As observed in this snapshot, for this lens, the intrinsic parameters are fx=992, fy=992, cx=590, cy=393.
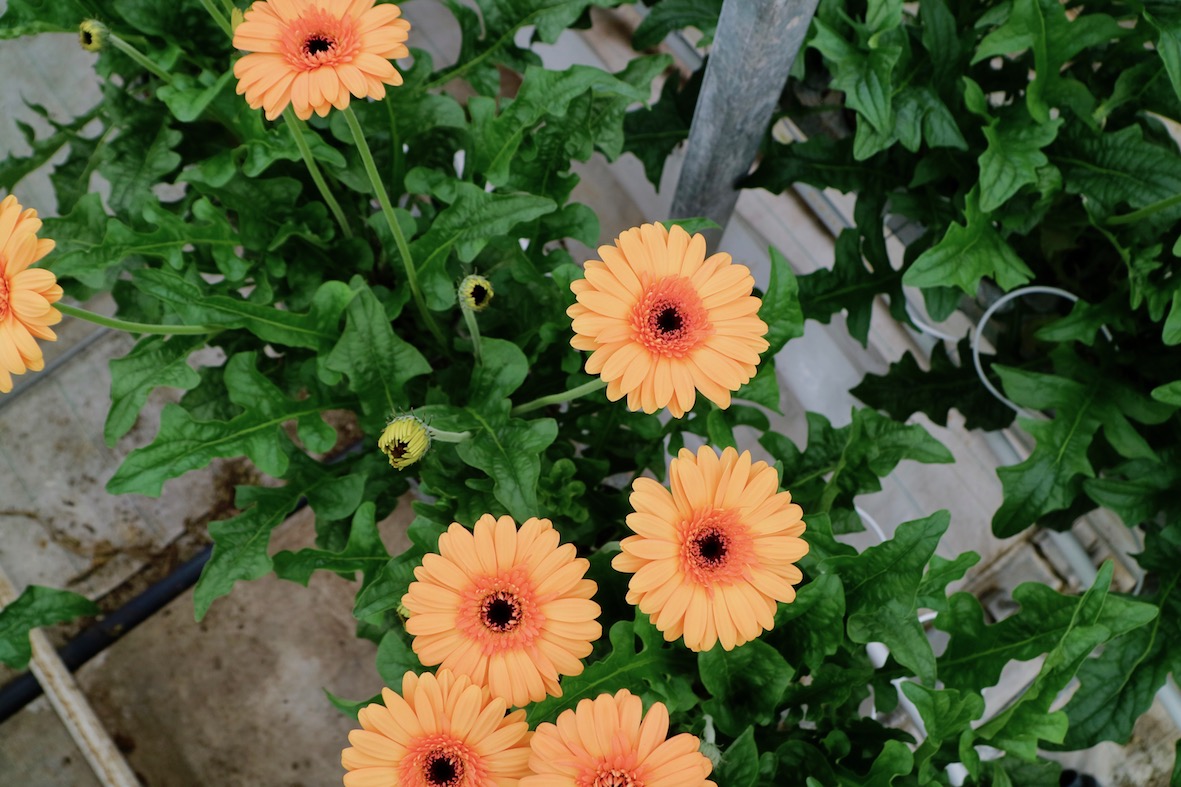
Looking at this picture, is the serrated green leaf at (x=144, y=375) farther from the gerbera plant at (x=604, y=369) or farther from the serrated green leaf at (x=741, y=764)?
the serrated green leaf at (x=741, y=764)

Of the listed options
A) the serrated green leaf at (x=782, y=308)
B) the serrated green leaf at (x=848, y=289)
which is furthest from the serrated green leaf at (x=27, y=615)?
the serrated green leaf at (x=848, y=289)

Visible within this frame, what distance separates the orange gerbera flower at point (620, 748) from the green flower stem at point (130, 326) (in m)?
0.47

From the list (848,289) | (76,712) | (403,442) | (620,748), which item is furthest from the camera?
(76,712)

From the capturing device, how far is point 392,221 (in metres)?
0.87

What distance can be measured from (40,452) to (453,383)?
88 cm

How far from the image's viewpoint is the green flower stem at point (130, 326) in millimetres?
771

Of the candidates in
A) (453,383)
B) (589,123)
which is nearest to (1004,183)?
(589,123)

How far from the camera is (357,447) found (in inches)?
60.0

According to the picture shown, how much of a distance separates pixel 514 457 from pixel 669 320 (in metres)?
0.26

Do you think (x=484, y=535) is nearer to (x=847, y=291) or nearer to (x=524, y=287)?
(x=524, y=287)

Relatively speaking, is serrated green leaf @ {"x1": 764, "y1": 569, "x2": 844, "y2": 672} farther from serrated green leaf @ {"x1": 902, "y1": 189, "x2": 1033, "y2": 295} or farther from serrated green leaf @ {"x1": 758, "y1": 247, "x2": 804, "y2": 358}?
serrated green leaf @ {"x1": 902, "y1": 189, "x2": 1033, "y2": 295}

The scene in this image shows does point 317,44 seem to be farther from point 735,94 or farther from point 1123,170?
point 1123,170

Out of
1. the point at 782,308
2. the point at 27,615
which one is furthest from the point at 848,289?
the point at 27,615

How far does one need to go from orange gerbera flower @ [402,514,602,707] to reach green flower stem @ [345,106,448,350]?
31 cm
